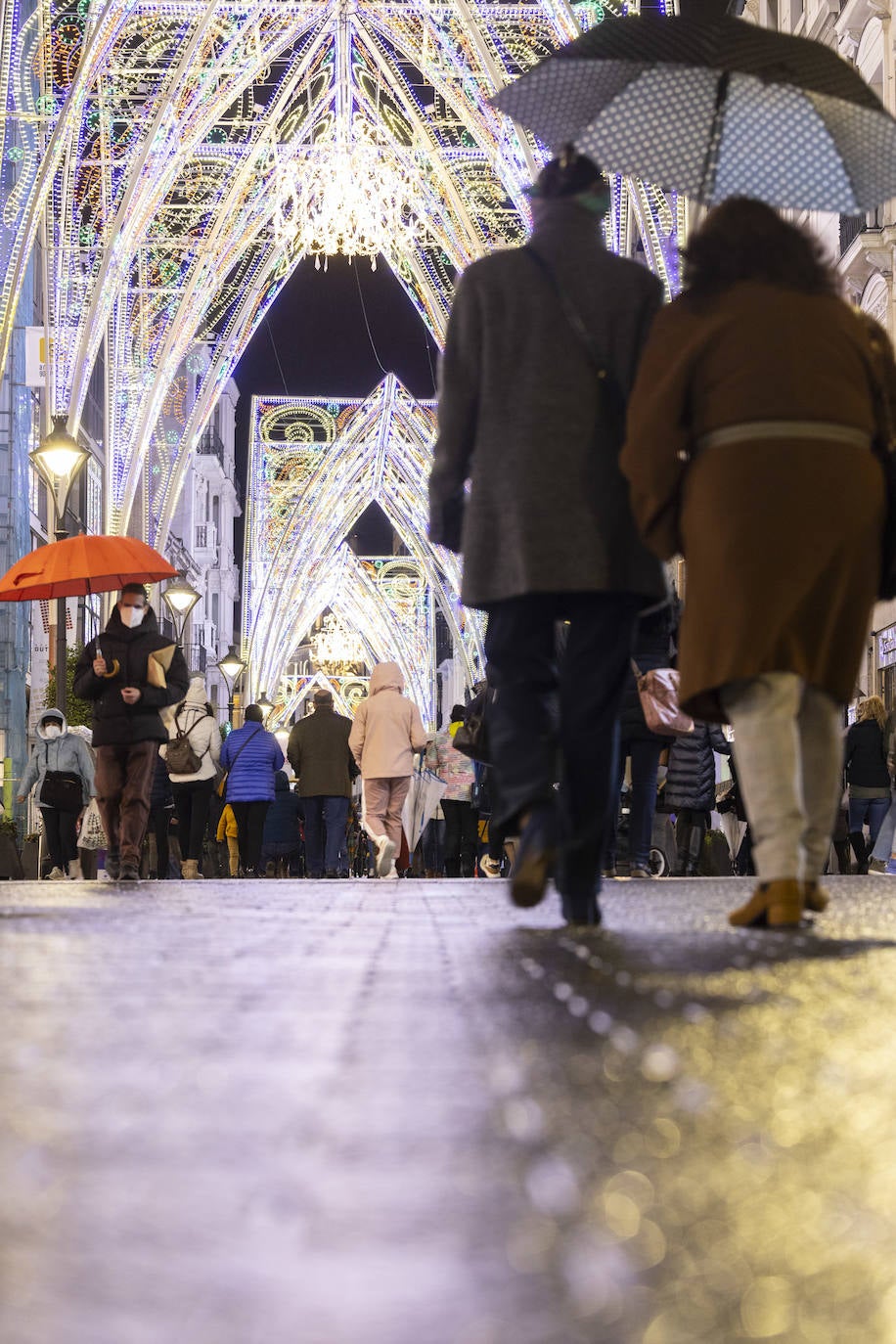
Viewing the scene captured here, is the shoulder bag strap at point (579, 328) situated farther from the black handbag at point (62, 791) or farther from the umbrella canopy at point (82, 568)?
the black handbag at point (62, 791)

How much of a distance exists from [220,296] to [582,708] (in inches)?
1251

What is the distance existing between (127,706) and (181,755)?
5.53 metres

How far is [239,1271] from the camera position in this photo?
120 cm

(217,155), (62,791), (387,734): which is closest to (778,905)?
(387,734)

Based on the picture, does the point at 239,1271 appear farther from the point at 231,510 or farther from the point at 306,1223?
the point at 231,510

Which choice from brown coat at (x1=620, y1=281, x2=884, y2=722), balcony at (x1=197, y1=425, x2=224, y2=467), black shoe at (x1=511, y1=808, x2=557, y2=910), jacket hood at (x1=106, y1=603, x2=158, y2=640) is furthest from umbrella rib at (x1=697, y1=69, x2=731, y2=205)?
balcony at (x1=197, y1=425, x2=224, y2=467)

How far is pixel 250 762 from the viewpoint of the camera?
1745 cm

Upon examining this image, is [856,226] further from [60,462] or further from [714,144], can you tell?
[714,144]

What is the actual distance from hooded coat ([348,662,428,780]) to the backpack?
1671mm

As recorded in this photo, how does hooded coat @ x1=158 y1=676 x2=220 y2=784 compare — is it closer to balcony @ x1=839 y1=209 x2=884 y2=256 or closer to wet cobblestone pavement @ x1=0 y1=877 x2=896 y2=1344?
balcony @ x1=839 y1=209 x2=884 y2=256

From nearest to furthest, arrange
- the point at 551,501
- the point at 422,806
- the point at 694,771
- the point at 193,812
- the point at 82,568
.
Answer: the point at 551,501, the point at 82,568, the point at 694,771, the point at 193,812, the point at 422,806

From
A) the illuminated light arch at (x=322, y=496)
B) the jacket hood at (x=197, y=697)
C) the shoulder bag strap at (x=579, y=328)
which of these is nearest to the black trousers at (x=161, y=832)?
the jacket hood at (x=197, y=697)

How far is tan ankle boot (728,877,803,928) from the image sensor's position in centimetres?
460

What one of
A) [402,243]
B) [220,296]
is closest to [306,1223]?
[402,243]
